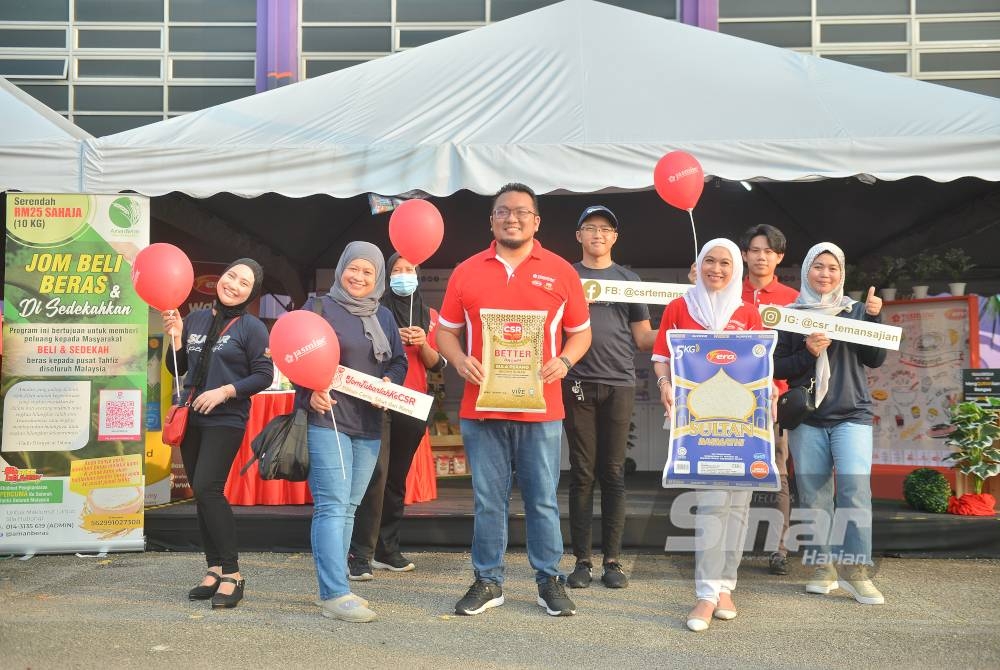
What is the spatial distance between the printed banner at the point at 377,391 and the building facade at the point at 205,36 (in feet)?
26.0

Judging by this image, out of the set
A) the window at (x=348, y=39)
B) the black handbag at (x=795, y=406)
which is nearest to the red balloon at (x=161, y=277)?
the black handbag at (x=795, y=406)

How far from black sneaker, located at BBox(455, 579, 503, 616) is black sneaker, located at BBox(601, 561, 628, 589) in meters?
0.71

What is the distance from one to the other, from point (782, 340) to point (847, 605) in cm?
135

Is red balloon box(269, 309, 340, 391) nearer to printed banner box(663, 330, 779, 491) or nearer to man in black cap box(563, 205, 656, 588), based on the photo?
man in black cap box(563, 205, 656, 588)

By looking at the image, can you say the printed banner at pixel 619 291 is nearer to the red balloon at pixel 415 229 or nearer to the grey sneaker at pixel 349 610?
the red balloon at pixel 415 229

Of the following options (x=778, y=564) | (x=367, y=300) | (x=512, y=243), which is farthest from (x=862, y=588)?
(x=367, y=300)

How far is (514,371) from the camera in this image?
13.5ft

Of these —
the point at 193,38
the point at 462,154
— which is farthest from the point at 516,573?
the point at 193,38

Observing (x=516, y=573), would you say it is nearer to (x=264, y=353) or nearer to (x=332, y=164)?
(x=264, y=353)

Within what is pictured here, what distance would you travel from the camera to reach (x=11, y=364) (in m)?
5.72

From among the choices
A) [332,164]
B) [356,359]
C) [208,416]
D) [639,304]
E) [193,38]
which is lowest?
[208,416]

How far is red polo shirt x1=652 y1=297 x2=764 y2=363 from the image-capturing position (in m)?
4.27

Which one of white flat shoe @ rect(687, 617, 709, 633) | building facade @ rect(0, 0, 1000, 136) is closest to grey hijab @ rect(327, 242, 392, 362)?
white flat shoe @ rect(687, 617, 709, 633)

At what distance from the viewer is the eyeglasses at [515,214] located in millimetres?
4230
